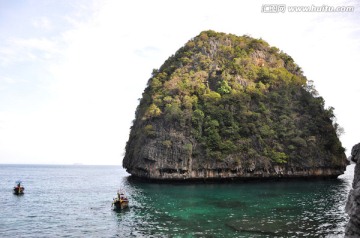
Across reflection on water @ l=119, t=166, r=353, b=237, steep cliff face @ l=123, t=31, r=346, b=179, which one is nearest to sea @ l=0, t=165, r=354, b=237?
reflection on water @ l=119, t=166, r=353, b=237

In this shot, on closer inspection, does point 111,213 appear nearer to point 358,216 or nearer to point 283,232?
point 283,232

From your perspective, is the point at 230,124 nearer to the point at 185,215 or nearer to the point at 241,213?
the point at 241,213

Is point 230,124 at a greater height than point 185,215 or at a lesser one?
greater

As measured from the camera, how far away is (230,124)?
67.4 m

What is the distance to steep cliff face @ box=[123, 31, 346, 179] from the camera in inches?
2421

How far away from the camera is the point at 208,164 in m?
61.1

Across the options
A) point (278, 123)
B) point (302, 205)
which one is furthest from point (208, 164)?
point (302, 205)

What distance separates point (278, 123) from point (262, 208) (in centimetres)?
3971

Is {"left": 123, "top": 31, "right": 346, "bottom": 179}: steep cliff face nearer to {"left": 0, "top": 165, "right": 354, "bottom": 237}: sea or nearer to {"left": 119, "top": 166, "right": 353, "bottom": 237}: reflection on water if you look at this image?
{"left": 119, "top": 166, "right": 353, "bottom": 237}: reflection on water

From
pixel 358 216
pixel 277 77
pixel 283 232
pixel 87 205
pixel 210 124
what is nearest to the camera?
pixel 358 216

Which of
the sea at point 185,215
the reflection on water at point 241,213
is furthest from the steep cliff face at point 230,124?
the sea at point 185,215

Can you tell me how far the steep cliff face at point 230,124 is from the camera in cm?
6150

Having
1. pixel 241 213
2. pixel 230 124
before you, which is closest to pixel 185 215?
pixel 241 213

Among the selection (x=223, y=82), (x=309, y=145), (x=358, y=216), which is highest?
(x=223, y=82)
